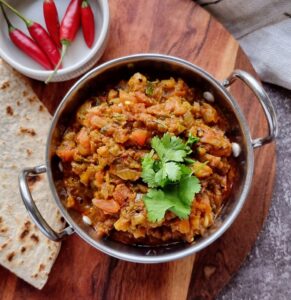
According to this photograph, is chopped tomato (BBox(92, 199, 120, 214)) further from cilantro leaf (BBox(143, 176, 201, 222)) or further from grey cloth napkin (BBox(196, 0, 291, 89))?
grey cloth napkin (BBox(196, 0, 291, 89))

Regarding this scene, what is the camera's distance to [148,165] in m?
3.03

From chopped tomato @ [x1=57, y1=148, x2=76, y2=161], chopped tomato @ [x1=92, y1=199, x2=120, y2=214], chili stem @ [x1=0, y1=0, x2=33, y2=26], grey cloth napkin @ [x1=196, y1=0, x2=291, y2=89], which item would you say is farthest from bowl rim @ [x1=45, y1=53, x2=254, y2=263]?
grey cloth napkin @ [x1=196, y1=0, x2=291, y2=89]

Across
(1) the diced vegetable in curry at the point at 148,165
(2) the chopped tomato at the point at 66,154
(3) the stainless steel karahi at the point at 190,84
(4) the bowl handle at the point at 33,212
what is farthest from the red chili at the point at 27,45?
(4) the bowl handle at the point at 33,212

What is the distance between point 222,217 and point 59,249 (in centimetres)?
117

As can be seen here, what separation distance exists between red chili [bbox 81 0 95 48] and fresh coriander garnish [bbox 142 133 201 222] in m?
1.10

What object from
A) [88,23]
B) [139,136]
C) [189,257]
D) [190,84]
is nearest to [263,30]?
[190,84]

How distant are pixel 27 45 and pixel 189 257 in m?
1.91

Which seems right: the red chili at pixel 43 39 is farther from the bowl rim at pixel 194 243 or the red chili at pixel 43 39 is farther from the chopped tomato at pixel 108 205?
the chopped tomato at pixel 108 205

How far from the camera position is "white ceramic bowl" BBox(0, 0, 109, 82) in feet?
11.8

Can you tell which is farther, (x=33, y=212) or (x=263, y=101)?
(x=263, y=101)

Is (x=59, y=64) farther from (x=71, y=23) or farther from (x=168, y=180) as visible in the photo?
(x=168, y=180)

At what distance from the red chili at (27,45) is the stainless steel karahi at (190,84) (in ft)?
1.58

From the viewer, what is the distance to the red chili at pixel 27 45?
12.3 ft

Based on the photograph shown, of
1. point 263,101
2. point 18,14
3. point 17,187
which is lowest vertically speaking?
point 17,187
